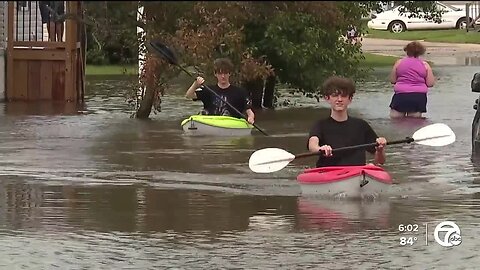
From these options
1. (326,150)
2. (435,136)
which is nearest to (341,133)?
(326,150)

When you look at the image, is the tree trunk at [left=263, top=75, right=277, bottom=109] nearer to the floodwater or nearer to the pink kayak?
the floodwater

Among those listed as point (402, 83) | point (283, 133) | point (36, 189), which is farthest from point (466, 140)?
point (36, 189)

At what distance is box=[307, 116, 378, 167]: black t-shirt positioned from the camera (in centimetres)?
1038

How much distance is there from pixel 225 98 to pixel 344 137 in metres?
5.57

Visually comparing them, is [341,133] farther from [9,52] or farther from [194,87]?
[9,52]

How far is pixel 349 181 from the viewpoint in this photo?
1013cm

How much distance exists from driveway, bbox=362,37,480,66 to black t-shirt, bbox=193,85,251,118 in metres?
17.1

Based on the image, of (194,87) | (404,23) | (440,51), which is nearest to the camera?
(194,87)

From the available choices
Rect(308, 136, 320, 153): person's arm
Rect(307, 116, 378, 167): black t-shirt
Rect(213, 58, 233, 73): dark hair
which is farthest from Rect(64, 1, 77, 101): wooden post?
Rect(308, 136, 320, 153): person's arm

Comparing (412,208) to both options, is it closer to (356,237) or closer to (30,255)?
(356,237)

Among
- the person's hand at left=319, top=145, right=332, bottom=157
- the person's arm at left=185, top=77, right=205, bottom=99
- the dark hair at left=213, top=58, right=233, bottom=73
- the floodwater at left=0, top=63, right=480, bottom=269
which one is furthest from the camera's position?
the person's arm at left=185, top=77, right=205, bottom=99

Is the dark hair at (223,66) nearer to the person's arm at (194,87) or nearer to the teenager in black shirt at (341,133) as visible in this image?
the person's arm at (194,87)

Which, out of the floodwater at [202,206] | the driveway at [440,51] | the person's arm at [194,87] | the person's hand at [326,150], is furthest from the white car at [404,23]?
the person's hand at [326,150]

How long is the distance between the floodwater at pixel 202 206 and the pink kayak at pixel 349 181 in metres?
0.12
